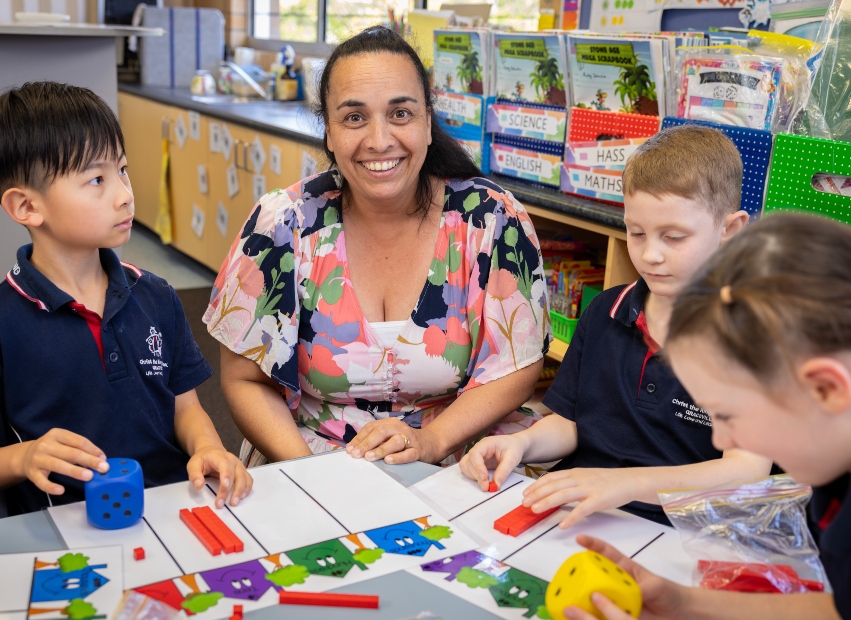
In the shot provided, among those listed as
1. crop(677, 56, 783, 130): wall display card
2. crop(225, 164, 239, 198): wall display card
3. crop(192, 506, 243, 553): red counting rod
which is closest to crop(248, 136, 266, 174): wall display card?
crop(225, 164, 239, 198): wall display card

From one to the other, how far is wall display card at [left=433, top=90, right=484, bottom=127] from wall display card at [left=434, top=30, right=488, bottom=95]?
0.04m

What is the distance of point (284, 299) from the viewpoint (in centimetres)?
151

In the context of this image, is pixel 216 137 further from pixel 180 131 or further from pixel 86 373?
pixel 86 373

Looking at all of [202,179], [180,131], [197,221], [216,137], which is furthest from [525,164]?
[180,131]

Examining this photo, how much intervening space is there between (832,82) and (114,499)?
1323 millimetres

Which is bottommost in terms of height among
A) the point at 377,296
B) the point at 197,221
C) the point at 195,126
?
the point at 197,221

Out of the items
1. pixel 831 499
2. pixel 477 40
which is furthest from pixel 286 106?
pixel 831 499

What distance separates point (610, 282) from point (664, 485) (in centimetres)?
87

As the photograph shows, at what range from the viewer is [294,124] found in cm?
349

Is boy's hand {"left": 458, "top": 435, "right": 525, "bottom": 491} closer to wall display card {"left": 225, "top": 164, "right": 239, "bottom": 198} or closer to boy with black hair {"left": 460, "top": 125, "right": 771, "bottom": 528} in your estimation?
boy with black hair {"left": 460, "top": 125, "right": 771, "bottom": 528}

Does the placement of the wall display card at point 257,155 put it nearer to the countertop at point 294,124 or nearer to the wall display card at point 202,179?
the countertop at point 294,124

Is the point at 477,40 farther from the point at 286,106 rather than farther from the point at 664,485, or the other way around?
the point at 286,106

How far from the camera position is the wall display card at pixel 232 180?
383 cm

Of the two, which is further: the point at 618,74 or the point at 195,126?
the point at 195,126
